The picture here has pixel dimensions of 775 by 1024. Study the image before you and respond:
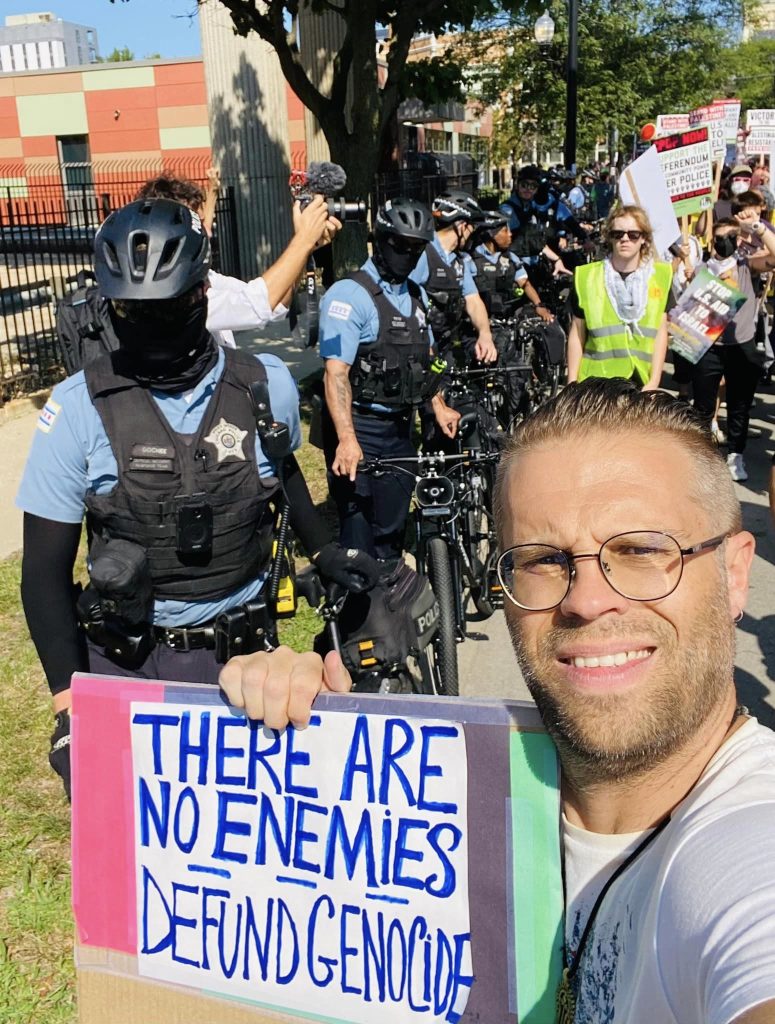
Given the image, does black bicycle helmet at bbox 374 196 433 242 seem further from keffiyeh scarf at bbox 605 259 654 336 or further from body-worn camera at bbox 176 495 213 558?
body-worn camera at bbox 176 495 213 558

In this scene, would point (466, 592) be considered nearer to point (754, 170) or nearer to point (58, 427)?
point (58, 427)

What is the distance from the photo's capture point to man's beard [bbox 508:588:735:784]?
1363 millimetres

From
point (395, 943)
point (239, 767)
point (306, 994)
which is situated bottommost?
point (306, 994)

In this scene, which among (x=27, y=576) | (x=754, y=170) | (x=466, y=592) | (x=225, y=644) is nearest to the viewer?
(x=27, y=576)

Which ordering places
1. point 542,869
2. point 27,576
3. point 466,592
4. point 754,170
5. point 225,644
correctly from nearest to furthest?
point 542,869, point 27,576, point 225,644, point 466,592, point 754,170

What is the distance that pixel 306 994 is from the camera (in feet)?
5.52

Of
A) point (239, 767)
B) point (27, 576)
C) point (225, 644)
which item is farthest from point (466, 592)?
point (239, 767)

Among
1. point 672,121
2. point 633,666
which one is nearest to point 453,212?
point 633,666

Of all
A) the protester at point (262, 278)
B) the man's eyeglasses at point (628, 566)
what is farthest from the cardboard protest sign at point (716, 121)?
the man's eyeglasses at point (628, 566)

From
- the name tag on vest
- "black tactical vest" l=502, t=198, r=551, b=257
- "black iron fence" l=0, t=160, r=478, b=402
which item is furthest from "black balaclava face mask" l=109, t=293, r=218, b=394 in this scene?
"black tactical vest" l=502, t=198, r=551, b=257

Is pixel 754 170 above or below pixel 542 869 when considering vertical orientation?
above

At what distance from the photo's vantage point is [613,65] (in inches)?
1297

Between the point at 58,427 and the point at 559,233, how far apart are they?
10990mm

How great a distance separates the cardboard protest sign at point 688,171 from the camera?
30.2 ft
